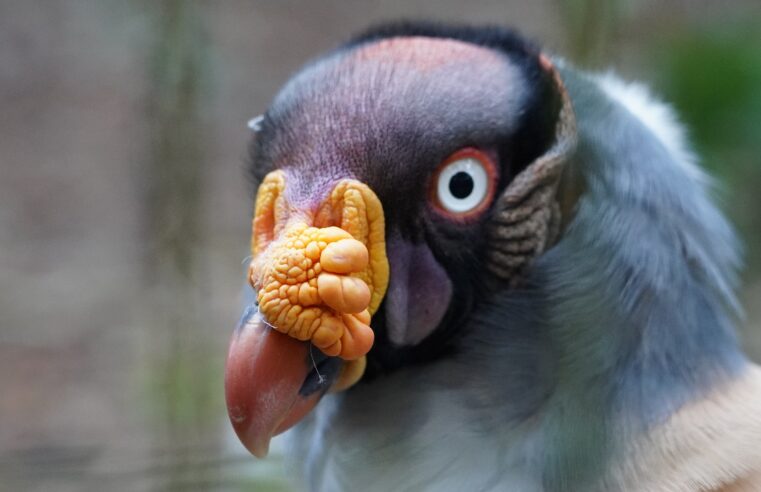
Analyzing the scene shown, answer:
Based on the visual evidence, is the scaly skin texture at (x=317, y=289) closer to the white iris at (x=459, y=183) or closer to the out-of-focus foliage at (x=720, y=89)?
the white iris at (x=459, y=183)

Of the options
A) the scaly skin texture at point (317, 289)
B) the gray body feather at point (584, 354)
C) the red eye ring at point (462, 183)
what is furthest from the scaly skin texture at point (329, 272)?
the gray body feather at point (584, 354)

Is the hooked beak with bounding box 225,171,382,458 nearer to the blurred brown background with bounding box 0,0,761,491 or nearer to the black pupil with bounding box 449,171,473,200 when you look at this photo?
the black pupil with bounding box 449,171,473,200

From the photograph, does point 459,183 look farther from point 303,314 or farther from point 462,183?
point 303,314

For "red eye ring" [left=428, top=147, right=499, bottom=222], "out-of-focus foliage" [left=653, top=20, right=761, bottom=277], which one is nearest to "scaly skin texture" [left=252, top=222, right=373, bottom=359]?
"red eye ring" [left=428, top=147, right=499, bottom=222]

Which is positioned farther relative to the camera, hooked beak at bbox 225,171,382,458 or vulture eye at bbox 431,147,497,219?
vulture eye at bbox 431,147,497,219

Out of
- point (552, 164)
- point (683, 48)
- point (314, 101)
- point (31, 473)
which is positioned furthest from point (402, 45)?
point (31, 473)
